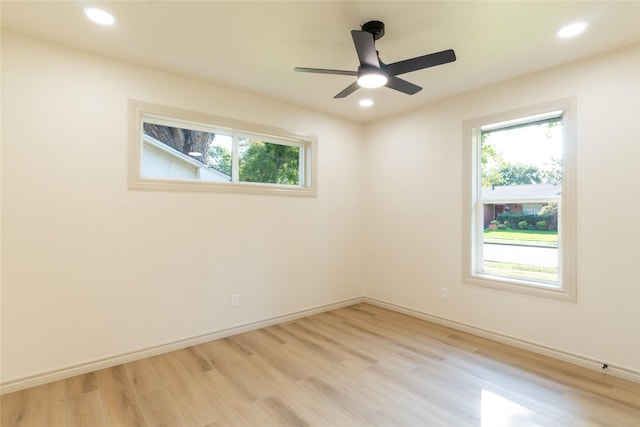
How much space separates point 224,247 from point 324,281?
1.54 meters

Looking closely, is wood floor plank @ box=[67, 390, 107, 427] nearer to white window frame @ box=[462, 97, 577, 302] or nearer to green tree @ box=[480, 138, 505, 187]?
white window frame @ box=[462, 97, 577, 302]

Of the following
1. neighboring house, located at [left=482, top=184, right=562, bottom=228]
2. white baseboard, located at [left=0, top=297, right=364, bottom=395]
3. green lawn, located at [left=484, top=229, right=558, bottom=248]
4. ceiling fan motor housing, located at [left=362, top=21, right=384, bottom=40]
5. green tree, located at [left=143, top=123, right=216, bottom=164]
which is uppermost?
→ ceiling fan motor housing, located at [left=362, top=21, right=384, bottom=40]

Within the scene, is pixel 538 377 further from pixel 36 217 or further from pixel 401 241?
pixel 36 217

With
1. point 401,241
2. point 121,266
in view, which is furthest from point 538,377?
point 121,266

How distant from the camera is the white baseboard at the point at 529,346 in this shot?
8.20 feet

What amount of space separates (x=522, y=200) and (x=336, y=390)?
8.41 ft

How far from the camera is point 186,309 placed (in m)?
3.11

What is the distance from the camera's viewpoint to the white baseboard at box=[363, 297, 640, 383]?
2.50m

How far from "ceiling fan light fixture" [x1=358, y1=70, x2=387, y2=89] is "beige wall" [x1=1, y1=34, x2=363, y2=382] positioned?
1641 millimetres

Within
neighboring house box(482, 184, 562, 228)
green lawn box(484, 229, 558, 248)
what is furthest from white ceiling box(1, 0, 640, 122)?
green lawn box(484, 229, 558, 248)

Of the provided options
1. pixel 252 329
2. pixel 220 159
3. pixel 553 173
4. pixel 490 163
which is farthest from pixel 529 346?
pixel 220 159

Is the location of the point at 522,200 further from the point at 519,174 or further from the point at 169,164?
the point at 169,164

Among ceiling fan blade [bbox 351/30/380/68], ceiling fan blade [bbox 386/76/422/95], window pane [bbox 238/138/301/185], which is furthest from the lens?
window pane [bbox 238/138/301/185]

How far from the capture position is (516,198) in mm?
3207
